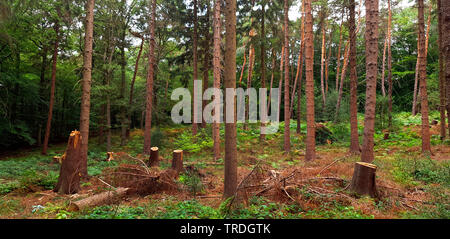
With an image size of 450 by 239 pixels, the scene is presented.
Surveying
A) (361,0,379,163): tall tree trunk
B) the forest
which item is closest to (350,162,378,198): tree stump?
the forest

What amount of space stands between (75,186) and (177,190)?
9.16 ft

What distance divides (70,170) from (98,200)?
1.82m

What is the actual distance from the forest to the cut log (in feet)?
0.09

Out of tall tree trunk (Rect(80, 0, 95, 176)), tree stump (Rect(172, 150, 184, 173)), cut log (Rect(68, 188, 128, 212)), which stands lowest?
cut log (Rect(68, 188, 128, 212))

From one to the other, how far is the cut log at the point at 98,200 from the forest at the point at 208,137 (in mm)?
27

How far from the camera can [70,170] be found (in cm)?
633

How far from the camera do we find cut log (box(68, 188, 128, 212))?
4.80 m

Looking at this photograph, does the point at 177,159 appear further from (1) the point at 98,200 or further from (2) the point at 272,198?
(2) the point at 272,198

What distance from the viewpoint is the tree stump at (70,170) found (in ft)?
20.6

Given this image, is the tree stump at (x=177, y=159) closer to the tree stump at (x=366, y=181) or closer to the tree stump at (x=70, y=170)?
the tree stump at (x=70, y=170)

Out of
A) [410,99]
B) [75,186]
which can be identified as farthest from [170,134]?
[410,99]

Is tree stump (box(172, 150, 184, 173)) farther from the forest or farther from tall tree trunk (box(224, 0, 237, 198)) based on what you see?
tall tree trunk (box(224, 0, 237, 198))

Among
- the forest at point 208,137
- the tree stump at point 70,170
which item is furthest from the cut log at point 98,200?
the tree stump at point 70,170

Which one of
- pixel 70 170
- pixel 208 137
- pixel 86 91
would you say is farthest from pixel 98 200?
pixel 208 137
